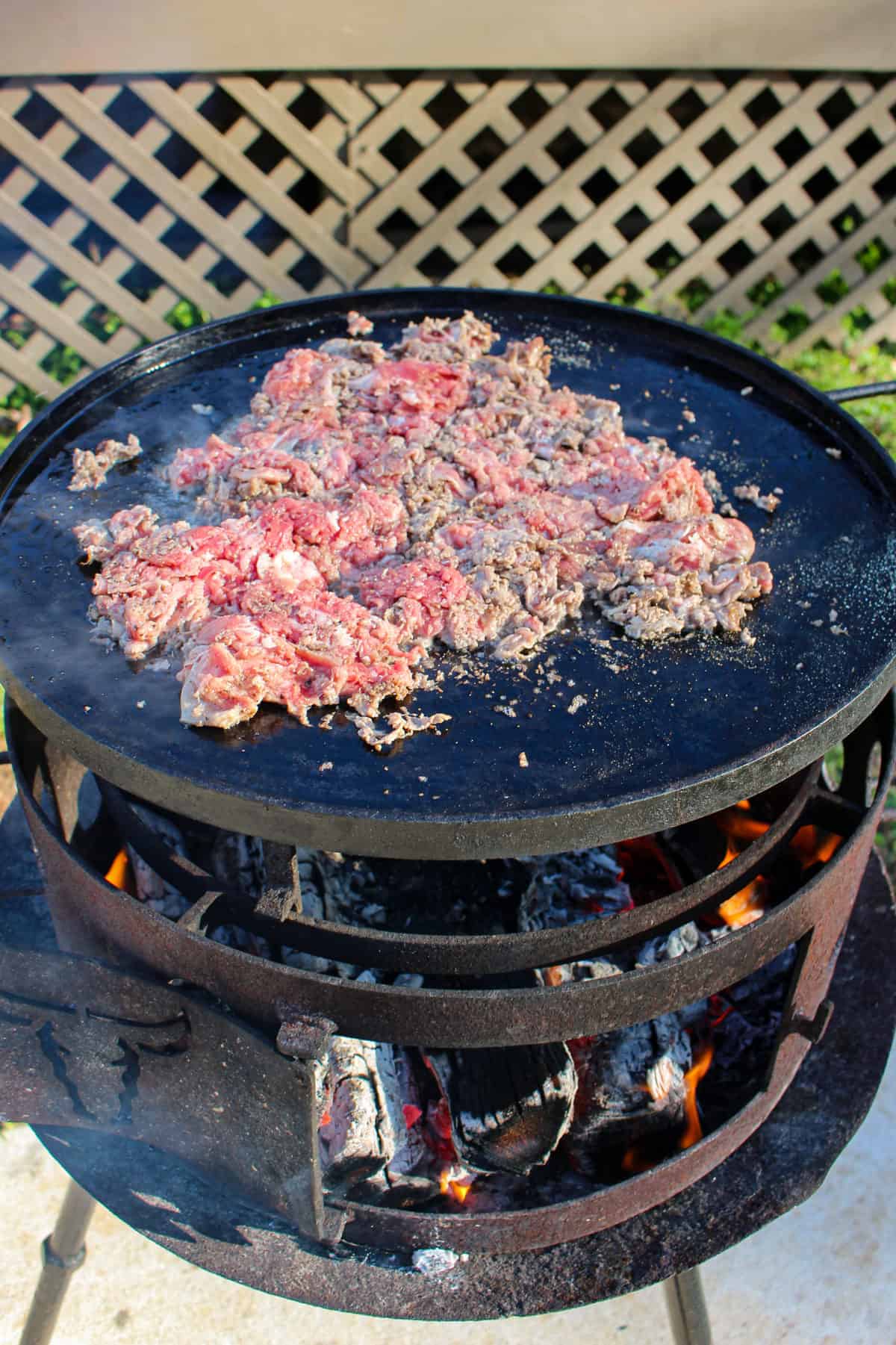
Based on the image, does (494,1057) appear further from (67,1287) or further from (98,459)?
(98,459)

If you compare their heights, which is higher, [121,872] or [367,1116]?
[121,872]

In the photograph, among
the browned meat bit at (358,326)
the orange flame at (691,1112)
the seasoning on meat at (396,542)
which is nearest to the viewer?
the seasoning on meat at (396,542)

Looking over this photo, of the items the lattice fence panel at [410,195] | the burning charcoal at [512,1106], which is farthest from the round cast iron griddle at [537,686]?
the lattice fence panel at [410,195]

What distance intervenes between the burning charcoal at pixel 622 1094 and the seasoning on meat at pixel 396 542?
3.41ft

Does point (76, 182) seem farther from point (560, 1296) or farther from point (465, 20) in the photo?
point (560, 1296)

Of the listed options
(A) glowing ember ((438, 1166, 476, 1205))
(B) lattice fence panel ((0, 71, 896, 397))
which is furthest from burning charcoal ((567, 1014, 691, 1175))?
(B) lattice fence panel ((0, 71, 896, 397))

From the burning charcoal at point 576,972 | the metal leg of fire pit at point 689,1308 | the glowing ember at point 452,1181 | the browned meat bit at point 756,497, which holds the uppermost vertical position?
the browned meat bit at point 756,497

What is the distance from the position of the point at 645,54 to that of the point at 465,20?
94 centimetres

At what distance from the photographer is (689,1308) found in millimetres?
2680

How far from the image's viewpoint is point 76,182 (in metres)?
5.74

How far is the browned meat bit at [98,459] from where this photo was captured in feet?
8.89

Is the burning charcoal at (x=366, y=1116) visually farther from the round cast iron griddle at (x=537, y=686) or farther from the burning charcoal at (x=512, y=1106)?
the round cast iron griddle at (x=537, y=686)

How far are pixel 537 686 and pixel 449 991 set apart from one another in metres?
0.61

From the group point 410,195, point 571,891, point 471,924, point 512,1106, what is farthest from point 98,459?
point 410,195
